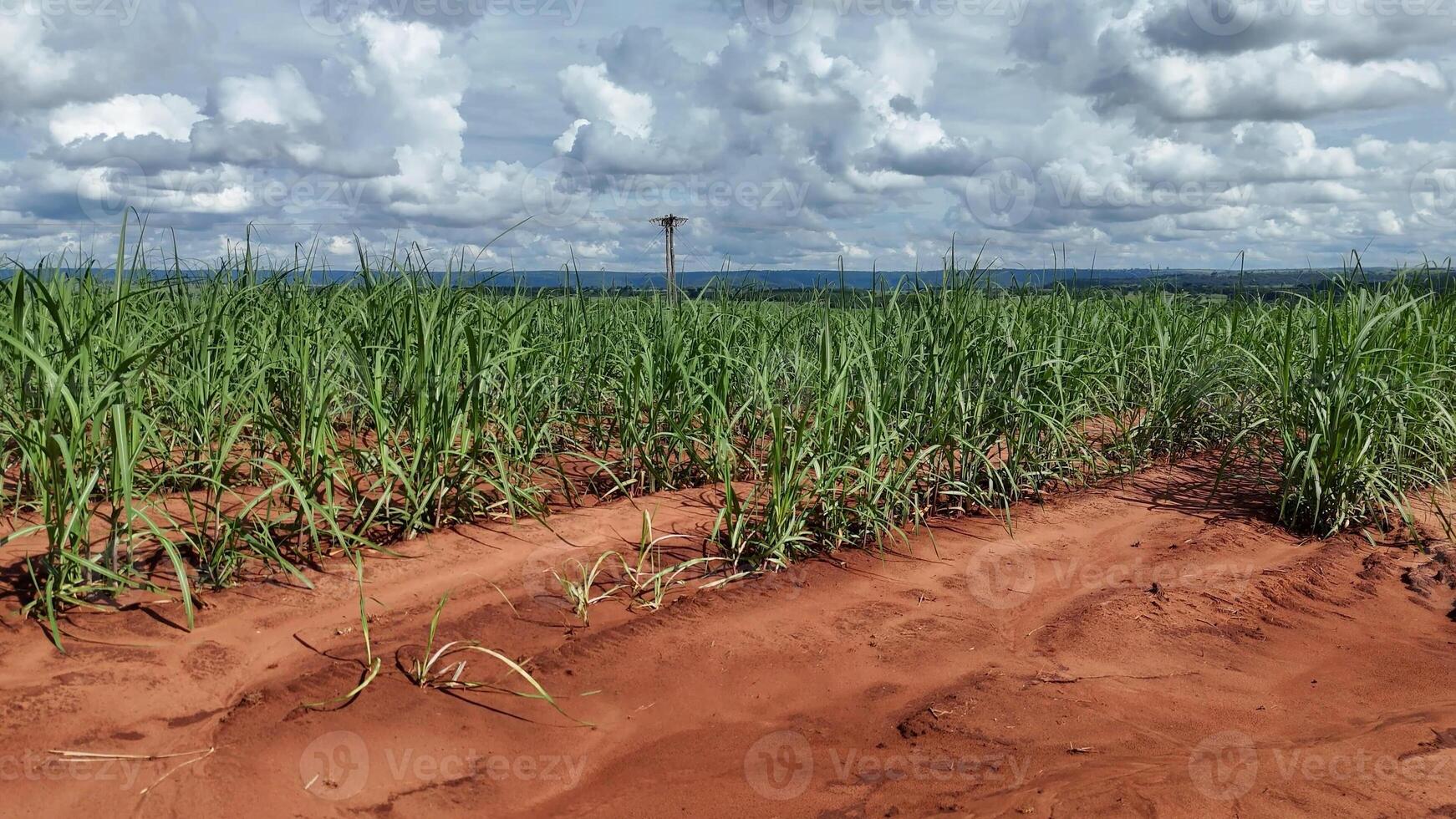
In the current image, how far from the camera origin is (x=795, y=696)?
2383mm

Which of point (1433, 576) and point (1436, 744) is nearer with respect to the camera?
point (1436, 744)

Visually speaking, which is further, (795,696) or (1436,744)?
(795,696)

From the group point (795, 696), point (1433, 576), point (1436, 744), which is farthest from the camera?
point (1433, 576)

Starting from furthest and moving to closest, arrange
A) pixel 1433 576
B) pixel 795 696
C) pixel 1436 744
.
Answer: pixel 1433 576, pixel 795 696, pixel 1436 744

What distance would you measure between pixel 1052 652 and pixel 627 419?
6.03ft

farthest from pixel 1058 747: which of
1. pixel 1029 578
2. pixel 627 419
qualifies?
pixel 627 419

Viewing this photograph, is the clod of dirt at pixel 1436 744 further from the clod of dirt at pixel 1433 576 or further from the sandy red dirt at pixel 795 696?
the clod of dirt at pixel 1433 576

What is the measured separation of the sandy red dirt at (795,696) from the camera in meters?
1.93

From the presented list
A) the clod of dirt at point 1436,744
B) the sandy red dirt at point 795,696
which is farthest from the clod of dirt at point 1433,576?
the clod of dirt at point 1436,744

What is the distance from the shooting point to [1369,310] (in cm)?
379

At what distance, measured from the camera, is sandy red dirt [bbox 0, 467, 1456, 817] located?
1929mm

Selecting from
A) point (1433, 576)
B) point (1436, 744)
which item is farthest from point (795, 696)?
A: point (1433, 576)

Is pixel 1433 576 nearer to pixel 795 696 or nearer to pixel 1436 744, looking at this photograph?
pixel 1436 744

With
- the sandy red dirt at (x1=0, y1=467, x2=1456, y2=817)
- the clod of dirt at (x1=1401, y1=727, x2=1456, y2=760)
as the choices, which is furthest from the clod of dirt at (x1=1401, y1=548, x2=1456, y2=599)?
the clod of dirt at (x1=1401, y1=727, x2=1456, y2=760)
